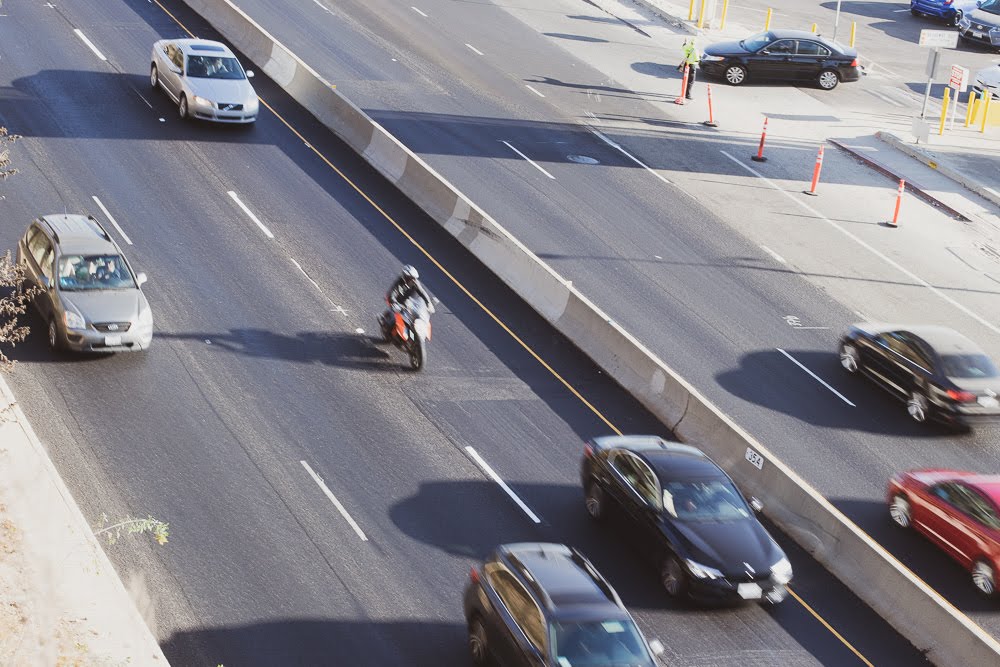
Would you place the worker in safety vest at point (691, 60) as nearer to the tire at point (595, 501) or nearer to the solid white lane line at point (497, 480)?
the solid white lane line at point (497, 480)

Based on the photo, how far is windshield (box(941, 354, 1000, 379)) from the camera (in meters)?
23.7

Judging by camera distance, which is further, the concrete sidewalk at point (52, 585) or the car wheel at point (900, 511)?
the car wheel at point (900, 511)

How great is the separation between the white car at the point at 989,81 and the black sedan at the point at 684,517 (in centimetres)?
2798

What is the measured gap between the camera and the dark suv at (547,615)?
1455 cm

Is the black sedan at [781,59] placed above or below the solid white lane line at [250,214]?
above

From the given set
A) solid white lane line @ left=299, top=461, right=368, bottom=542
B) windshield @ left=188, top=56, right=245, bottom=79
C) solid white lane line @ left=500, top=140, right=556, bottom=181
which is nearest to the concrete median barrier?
windshield @ left=188, top=56, right=245, bottom=79

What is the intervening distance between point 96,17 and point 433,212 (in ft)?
51.8

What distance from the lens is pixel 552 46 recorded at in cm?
4453

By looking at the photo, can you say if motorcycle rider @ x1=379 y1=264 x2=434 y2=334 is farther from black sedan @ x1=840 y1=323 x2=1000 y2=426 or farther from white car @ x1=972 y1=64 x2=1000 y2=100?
white car @ x1=972 y1=64 x2=1000 y2=100

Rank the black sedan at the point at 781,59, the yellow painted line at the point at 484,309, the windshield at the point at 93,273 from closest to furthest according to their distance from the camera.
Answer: the yellow painted line at the point at 484,309 → the windshield at the point at 93,273 → the black sedan at the point at 781,59

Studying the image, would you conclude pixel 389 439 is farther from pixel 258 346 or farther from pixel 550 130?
pixel 550 130

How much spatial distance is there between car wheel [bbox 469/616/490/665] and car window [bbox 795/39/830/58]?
31570mm

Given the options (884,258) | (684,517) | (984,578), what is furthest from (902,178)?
(684,517)

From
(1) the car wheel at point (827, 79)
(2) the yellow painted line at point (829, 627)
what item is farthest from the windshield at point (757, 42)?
(2) the yellow painted line at point (829, 627)
